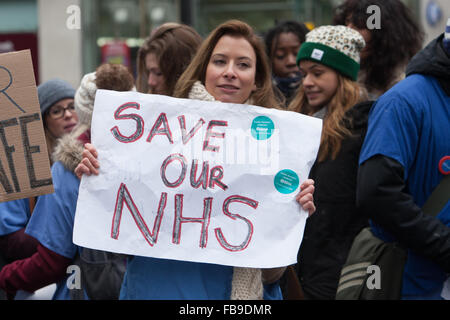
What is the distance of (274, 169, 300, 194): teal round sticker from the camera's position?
92.0 inches

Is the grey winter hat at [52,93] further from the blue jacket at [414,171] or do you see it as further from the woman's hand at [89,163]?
the blue jacket at [414,171]

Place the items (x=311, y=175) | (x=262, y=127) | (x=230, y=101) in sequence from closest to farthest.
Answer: (x=262, y=127)
(x=230, y=101)
(x=311, y=175)

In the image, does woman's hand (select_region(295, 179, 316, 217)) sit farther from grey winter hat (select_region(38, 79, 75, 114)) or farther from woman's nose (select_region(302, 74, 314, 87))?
grey winter hat (select_region(38, 79, 75, 114))

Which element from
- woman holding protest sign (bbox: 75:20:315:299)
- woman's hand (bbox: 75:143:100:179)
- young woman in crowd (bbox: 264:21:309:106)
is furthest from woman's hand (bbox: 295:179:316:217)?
young woman in crowd (bbox: 264:21:309:106)

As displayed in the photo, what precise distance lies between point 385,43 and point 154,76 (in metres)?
1.36

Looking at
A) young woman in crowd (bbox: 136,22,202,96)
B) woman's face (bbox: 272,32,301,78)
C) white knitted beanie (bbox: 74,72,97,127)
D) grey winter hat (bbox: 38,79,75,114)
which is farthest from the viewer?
woman's face (bbox: 272,32,301,78)

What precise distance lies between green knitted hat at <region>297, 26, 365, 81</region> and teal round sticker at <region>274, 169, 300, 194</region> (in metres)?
1.27

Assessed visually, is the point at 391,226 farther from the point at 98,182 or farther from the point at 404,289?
the point at 98,182

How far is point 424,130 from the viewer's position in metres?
2.50

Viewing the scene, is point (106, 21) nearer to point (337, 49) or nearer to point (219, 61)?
point (337, 49)

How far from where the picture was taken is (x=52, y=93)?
387 cm

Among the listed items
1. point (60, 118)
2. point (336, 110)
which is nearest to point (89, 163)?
point (336, 110)

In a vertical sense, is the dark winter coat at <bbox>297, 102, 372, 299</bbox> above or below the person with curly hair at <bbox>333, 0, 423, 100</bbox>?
below

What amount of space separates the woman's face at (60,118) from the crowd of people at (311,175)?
0.52m
